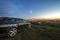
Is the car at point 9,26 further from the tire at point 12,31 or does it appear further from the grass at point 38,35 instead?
the grass at point 38,35

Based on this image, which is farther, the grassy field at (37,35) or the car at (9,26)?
the grassy field at (37,35)

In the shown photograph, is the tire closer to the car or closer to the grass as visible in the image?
the car

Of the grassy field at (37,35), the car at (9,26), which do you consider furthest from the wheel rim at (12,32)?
the grassy field at (37,35)

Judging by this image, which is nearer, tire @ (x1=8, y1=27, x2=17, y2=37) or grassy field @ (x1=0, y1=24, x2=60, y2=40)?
grassy field @ (x1=0, y1=24, x2=60, y2=40)

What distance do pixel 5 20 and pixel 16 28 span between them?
1.28 m

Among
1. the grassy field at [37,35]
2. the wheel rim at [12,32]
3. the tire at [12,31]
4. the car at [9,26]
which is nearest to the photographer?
the car at [9,26]

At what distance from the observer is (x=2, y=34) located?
688 cm

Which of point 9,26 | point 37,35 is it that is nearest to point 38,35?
point 37,35

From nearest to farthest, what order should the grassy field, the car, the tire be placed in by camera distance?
the car
the grassy field
the tire

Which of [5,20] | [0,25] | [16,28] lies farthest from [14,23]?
[0,25]

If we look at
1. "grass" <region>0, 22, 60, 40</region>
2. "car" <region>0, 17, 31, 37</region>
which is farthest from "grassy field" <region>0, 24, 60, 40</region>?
"car" <region>0, 17, 31, 37</region>

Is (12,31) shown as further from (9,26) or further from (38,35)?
(38,35)

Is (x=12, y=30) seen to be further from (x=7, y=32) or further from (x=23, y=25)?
(x=23, y=25)

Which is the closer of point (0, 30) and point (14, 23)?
point (0, 30)
